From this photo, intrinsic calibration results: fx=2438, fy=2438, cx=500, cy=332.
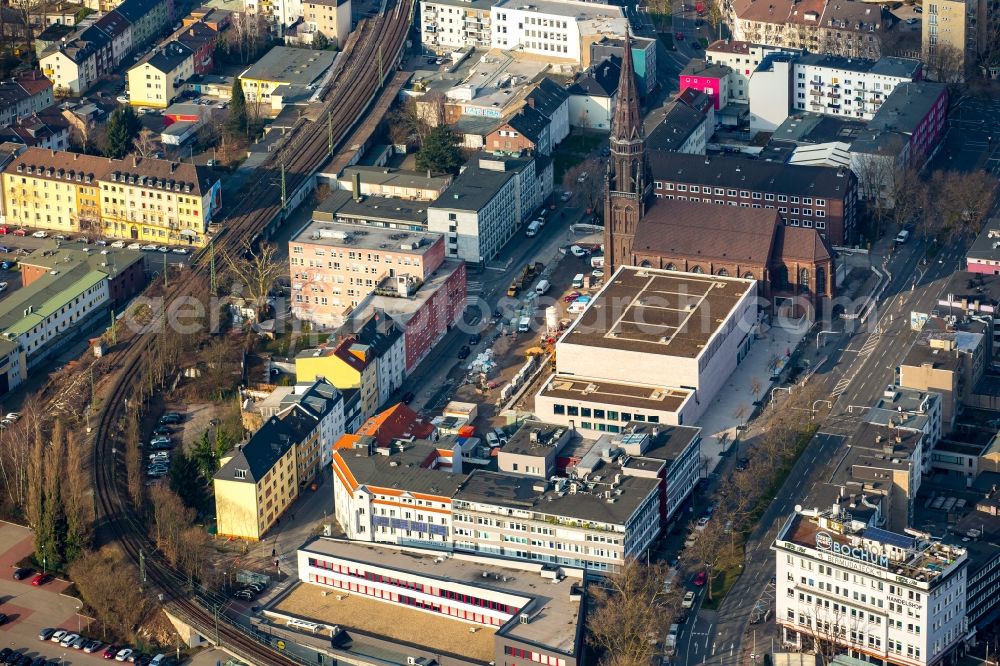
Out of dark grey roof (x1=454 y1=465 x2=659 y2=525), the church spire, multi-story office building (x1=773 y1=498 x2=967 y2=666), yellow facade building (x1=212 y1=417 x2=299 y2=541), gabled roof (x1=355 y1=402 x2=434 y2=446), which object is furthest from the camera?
the church spire

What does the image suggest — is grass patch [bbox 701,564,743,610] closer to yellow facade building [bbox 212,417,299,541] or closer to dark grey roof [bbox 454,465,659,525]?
dark grey roof [bbox 454,465,659,525]

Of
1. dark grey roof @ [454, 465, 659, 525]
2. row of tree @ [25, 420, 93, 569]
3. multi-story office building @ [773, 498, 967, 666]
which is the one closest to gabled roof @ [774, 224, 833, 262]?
dark grey roof @ [454, 465, 659, 525]

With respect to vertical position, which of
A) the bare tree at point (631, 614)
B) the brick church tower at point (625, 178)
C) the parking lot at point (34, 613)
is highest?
the brick church tower at point (625, 178)

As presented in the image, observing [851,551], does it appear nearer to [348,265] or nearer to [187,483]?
[187,483]

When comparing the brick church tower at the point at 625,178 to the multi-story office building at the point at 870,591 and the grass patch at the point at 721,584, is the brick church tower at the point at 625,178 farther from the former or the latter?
the multi-story office building at the point at 870,591

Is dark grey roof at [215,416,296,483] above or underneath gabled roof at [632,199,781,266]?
underneath

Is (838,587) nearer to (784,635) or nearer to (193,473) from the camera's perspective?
(784,635)

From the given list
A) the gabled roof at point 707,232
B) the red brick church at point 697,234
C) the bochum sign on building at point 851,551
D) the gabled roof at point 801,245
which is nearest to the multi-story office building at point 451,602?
the bochum sign on building at point 851,551
